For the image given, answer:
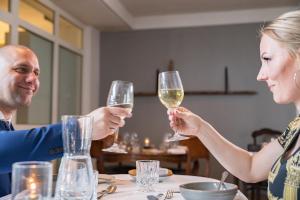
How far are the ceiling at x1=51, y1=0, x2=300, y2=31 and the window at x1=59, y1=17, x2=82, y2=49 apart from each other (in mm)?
152

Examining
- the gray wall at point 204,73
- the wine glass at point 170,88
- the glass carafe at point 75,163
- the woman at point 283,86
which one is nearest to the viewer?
the glass carafe at point 75,163

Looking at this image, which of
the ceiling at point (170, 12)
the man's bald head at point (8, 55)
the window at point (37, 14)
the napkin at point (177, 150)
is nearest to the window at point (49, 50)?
the window at point (37, 14)

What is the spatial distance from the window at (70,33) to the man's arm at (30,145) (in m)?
3.64

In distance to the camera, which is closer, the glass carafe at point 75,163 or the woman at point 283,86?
the glass carafe at point 75,163

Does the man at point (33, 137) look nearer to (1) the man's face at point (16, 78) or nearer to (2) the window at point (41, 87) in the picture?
(1) the man's face at point (16, 78)

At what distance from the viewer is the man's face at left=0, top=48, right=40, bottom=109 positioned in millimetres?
1469

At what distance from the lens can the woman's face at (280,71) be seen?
1.07 metres

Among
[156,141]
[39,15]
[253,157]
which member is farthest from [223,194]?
[156,141]

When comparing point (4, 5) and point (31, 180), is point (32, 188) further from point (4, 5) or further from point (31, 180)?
point (4, 5)

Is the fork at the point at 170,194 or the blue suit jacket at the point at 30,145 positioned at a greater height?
the blue suit jacket at the point at 30,145

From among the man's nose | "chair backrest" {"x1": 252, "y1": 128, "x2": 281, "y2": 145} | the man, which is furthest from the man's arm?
"chair backrest" {"x1": 252, "y1": 128, "x2": 281, "y2": 145}

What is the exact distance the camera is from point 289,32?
3.47ft

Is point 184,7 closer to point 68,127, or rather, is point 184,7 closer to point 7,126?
point 7,126

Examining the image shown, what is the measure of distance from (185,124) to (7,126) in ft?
2.35
